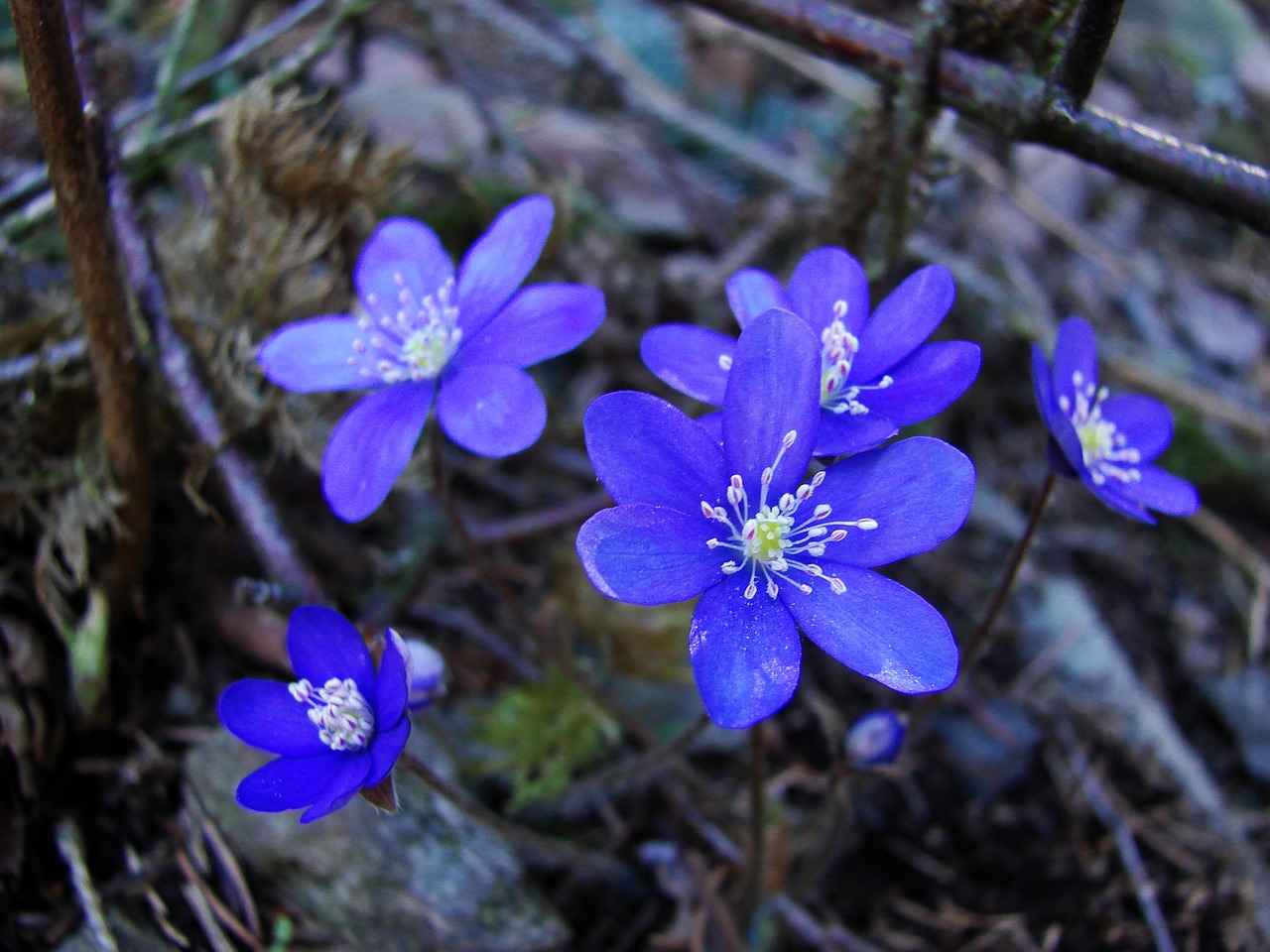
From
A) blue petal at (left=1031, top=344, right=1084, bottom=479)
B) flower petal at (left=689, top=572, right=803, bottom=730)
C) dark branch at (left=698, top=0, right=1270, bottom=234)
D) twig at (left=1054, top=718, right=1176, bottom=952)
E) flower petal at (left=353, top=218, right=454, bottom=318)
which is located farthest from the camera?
twig at (left=1054, top=718, right=1176, bottom=952)

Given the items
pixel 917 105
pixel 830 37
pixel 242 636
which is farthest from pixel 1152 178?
pixel 242 636

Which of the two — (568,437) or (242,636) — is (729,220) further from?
(242,636)

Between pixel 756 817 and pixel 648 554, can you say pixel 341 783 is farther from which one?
pixel 756 817

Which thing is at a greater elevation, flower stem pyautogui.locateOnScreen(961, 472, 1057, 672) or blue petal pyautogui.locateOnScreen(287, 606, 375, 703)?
flower stem pyautogui.locateOnScreen(961, 472, 1057, 672)

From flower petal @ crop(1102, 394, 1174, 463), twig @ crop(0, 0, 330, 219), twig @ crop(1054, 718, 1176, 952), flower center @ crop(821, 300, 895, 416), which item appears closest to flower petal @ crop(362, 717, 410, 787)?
flower center @ crop(821, 300, 895, 416)

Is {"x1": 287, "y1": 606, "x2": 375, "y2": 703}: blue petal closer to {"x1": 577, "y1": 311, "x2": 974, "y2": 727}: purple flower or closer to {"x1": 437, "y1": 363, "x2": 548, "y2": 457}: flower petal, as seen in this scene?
{"x1": 437, "y1": 363, "x2": 548, "y2": 457}: flower petal

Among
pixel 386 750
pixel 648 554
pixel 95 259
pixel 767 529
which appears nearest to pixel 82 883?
pixel 386 750

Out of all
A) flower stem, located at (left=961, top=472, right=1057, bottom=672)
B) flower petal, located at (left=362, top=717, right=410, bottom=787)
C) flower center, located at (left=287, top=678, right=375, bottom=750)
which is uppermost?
flower stem, located at (left=961, top=472, right=1057, bottom=672)
